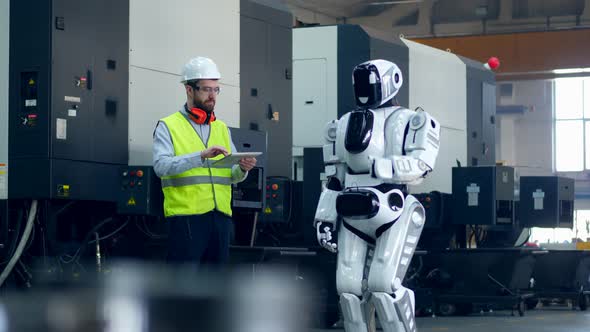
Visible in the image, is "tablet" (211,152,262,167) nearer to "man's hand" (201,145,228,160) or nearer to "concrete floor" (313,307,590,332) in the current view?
"man's hand" (201,145,228,160)

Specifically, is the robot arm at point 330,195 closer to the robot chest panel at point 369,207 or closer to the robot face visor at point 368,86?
the robot chest panel at point 369,207

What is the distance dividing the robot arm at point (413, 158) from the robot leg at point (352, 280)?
16.0 inches

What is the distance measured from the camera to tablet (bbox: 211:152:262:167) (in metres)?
5.77

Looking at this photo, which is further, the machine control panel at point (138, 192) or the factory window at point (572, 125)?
the factory window at point (572, 125)

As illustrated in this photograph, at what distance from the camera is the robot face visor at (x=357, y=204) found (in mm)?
5820

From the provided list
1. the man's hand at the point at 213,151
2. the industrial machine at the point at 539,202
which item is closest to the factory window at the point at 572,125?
the industrial machine at the point at 539,202

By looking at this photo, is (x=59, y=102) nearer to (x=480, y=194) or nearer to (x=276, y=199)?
(x=276, y=199)

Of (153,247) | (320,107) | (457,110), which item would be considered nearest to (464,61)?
(457,110)

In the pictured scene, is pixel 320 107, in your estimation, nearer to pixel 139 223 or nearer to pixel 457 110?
pixel 457 110

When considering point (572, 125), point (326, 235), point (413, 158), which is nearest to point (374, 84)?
point (413, 158)

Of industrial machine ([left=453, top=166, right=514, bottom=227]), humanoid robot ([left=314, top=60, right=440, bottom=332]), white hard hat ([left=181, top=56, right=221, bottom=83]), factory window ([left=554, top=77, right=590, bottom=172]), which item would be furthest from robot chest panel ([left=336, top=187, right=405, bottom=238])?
factory window ([left=554, top=77, right=590, bottom=172])

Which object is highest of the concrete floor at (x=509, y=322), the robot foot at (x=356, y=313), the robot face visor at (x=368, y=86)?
the robot face visor at (x=368, y=86)

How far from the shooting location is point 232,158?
19.1 feet

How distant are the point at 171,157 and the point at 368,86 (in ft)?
3.94
